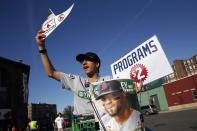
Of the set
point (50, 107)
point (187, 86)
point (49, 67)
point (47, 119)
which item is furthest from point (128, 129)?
point (50, 107)

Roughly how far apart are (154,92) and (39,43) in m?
54.0

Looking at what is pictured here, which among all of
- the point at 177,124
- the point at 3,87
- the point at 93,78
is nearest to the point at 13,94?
the point at 3,87

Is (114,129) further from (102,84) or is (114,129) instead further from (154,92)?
(154,92)

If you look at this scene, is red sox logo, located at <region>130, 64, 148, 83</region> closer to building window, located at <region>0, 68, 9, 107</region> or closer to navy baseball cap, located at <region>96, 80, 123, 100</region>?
navy baseball cap, located at <region>96, 80, 123, 100</region>

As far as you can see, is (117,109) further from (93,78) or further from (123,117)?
(93,78)

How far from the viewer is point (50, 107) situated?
84.3m

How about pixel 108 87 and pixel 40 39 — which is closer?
pixel 108 87

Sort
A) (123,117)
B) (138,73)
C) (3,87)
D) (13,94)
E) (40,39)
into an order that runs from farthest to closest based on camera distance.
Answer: (13,94) → (3,87) → (138,73) → (40,39) → (123,117)

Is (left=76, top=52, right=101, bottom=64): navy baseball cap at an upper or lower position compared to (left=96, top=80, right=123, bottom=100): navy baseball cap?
upper

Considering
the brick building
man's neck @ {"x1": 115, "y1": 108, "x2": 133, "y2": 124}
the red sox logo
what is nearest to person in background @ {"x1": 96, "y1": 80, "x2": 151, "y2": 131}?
man's neck @ {"x1": 115, "y1": 108, "x2": 133, "y2": 124}

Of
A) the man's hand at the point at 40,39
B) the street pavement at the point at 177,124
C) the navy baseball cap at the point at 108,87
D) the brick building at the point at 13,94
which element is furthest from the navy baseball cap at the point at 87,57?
the brick building at the point at 13,94

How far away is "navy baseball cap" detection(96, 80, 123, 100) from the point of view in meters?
2.28

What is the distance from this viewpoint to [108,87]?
2285 millimetres

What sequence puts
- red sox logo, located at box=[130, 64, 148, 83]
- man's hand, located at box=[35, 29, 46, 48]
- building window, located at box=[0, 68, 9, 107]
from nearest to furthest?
man's hand, located at box=[35, 29, 46, 48]
red sox logo, located at box=[130, 64, 148, 83]
building window, located at box=[0, 68, 9, 107]
